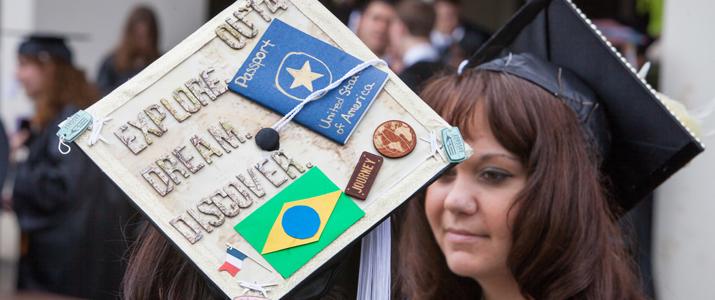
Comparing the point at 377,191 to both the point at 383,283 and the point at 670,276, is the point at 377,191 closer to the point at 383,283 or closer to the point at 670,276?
the point at 383,283

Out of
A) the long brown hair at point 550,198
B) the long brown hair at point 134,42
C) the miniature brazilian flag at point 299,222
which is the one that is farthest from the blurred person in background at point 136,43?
the miniature brazilian flag at point 299,222

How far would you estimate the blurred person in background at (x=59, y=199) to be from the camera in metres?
5.97

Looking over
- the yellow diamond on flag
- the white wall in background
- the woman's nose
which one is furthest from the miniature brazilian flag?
the white wall in background

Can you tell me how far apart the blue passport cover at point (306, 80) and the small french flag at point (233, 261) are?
265mm

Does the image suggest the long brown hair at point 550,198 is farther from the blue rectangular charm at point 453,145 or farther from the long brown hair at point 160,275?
the long brown hair at point 160,275

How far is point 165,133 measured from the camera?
2033 mm

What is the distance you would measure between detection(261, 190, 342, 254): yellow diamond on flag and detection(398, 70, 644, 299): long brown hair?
2.45 feet

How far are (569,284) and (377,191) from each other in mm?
792

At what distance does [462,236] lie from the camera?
274 cm

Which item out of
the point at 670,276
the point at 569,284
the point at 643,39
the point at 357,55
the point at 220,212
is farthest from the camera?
the point at 643,39

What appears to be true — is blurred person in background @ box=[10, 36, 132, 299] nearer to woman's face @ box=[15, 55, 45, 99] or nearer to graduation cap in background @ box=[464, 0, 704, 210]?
woman's face @ box=[15, 55, 45, 99]

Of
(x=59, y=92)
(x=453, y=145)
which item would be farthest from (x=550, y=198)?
(x=59, y=92)

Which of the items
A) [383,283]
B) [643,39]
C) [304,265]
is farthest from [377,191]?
[643,39]

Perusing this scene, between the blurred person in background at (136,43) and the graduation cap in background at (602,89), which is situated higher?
the blurred person in background at (136,43)
